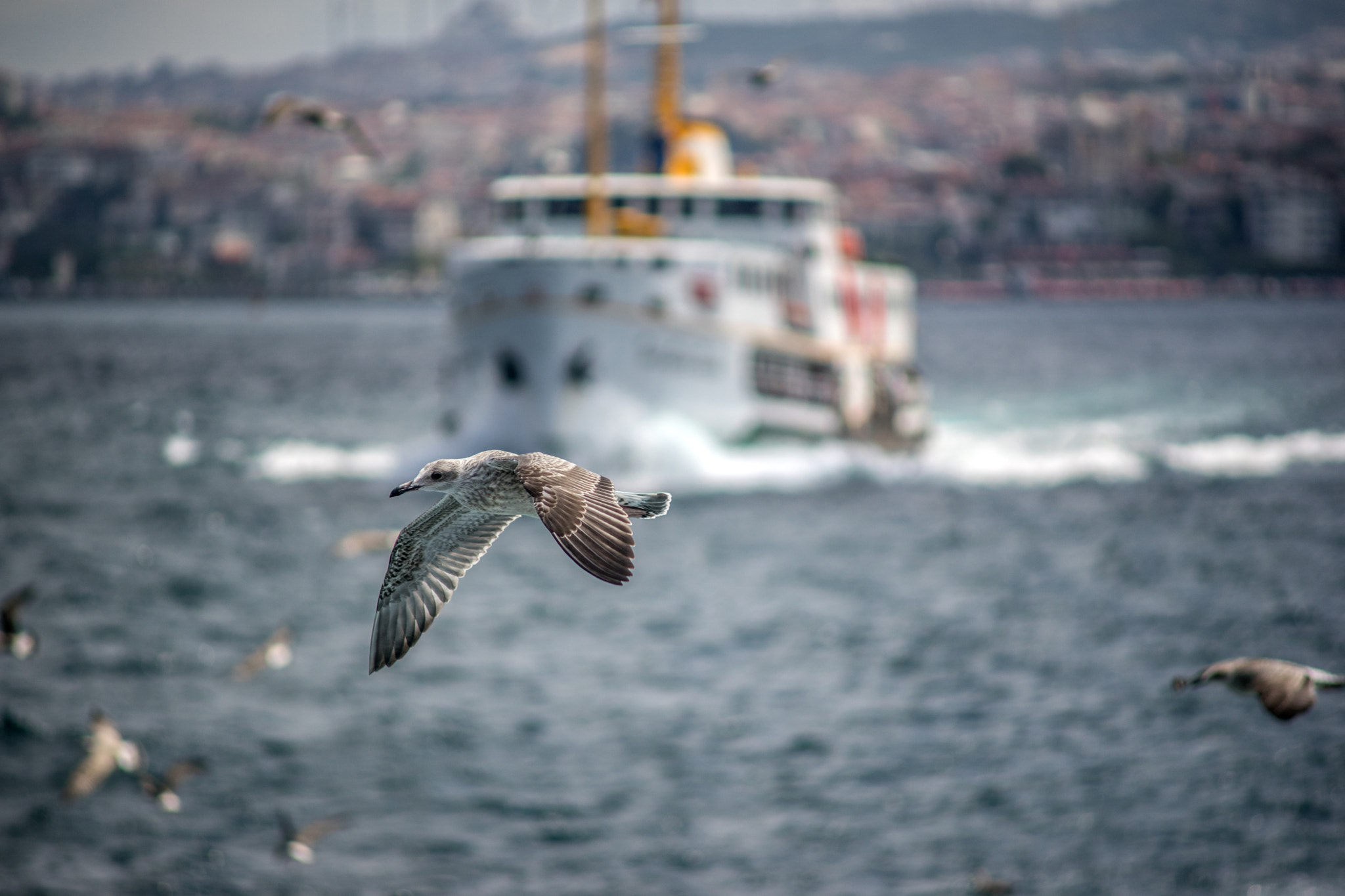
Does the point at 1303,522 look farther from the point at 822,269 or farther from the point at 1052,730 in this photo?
the point at 1052,730

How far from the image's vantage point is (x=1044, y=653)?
2411cm

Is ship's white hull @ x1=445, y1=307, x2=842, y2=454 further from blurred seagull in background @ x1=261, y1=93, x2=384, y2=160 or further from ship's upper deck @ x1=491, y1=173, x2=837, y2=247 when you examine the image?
blurred seagull in background @ x1=261, y1=93, x2=384, y2=160

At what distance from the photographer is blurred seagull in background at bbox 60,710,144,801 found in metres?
17.3

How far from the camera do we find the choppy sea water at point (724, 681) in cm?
1617

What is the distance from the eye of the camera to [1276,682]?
370 inches

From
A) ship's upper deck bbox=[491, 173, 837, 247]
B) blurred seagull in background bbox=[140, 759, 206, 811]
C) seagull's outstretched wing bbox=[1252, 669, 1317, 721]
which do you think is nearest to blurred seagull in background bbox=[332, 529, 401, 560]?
blurred seagull in background bbox=[140, 759, 206, 811]

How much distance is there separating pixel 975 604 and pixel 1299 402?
136ft

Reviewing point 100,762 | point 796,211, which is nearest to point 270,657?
point 100,762

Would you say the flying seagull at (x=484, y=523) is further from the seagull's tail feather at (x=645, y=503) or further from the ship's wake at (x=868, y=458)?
the ship's wake at (x=868, y=458)

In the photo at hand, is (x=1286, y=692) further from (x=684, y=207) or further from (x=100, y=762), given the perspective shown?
(x=684, y=207)

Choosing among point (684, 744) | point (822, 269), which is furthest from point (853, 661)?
point (822, 269)

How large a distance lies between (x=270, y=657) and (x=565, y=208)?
20.3 meters

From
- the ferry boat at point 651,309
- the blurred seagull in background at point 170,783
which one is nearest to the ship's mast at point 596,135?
the ferry boat at point 651,309

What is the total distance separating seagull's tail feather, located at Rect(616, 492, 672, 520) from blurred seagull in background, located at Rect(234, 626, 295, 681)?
10.7 metres
